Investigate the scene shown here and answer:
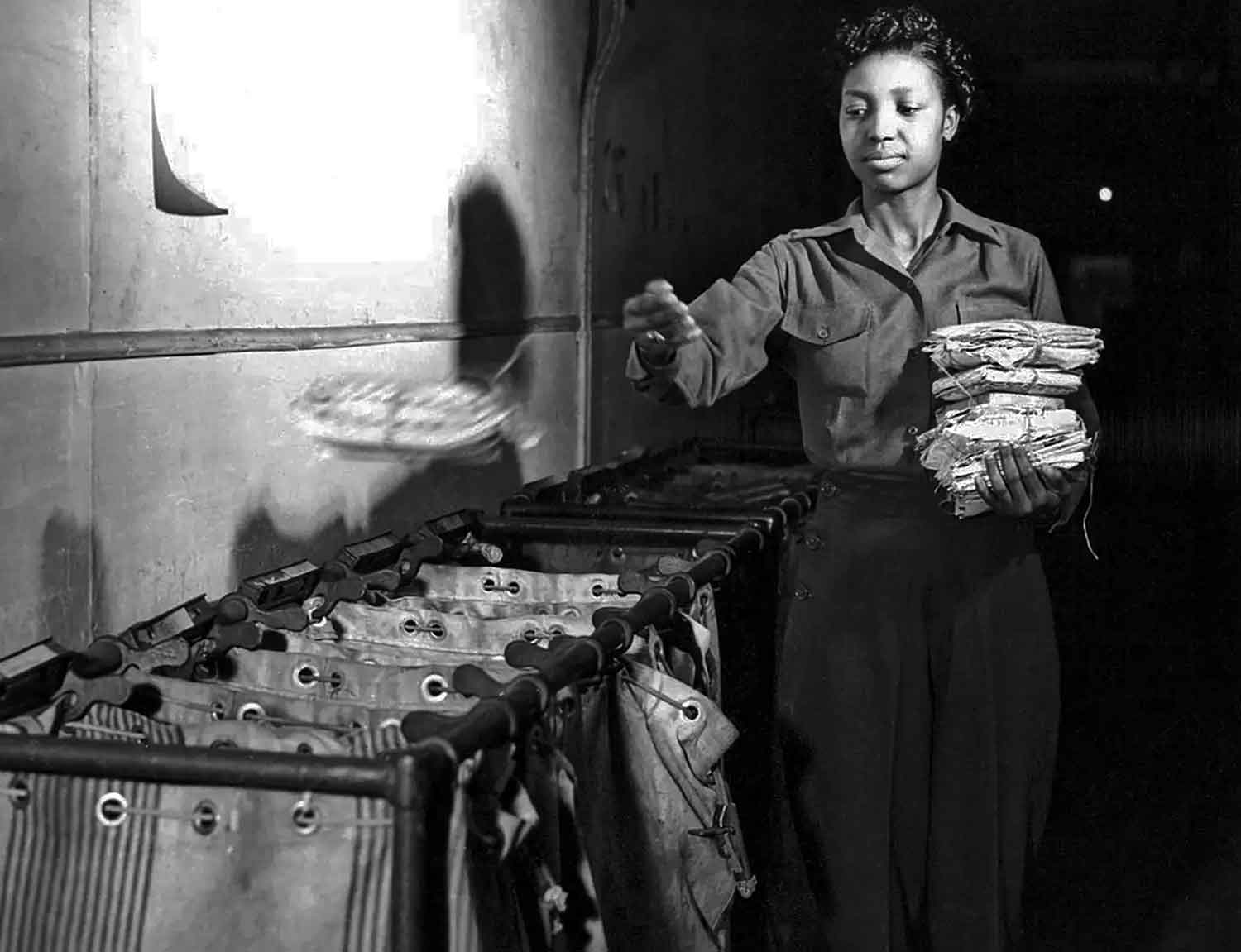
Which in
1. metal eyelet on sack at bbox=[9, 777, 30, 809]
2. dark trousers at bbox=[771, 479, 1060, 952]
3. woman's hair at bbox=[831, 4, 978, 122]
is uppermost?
woman's hair at bbox=[831, 4, 978, 122]

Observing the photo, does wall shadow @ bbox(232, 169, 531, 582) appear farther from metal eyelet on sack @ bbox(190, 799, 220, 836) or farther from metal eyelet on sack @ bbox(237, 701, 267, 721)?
metal eyelet on sack @ bbox(190, 799, 220, 836)

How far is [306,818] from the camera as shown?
1.12m

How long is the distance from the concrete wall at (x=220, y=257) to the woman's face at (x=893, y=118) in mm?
785

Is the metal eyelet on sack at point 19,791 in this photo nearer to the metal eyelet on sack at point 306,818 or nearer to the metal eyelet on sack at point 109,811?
the metal eyelet on sack at point 109,811

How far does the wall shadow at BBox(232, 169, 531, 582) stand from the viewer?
2.82m

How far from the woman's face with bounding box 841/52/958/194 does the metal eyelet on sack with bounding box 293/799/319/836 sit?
181 centimetres

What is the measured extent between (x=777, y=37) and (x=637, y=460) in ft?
6.47

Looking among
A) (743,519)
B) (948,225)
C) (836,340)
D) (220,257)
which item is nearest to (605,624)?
(743,519)

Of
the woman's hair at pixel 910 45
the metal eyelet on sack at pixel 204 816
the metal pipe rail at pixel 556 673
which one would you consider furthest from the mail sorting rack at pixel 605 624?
the woman's hair at pixel 910 45

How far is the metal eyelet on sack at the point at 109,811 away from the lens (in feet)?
3.73

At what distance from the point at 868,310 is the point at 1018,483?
46cm

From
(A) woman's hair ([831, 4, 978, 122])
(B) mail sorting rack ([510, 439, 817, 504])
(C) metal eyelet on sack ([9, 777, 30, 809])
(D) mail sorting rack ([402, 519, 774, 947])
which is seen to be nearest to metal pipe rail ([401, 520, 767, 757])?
(D) mail sorting rack ([402, 519, 774, 947])

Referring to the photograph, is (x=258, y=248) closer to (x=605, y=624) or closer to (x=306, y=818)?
(x=605, y=624)

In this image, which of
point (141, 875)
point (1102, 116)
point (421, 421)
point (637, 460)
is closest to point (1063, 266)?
point (1102, 116)
